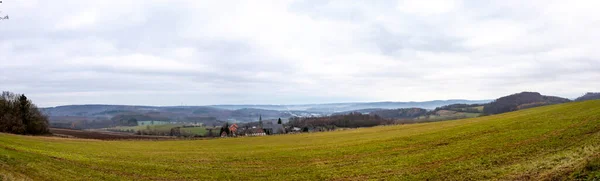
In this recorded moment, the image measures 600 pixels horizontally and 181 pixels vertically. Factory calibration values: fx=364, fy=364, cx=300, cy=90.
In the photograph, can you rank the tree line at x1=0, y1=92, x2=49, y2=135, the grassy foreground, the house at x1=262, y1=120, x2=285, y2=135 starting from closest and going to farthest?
1. the grassy foreground
2. the tree line at x1=0, y1=92, x2=49, y2=135
3. the house at x1=262, y1=120, x2=285, y2=135

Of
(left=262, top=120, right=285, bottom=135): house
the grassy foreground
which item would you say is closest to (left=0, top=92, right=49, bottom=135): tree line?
the grassy foreground

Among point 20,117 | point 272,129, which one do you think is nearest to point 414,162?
point 20,117

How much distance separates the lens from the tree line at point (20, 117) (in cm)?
6591

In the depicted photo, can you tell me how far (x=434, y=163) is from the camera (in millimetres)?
23641

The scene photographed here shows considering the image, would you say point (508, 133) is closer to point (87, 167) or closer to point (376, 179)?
point (376, 179)

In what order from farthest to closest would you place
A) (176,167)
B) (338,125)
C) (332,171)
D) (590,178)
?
(338,125), (176,167), (332,171), (590,178)

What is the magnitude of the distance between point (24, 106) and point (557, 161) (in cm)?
8683

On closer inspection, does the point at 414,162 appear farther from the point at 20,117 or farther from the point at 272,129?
the point at 272,129

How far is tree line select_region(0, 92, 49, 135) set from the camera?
65.9 metres

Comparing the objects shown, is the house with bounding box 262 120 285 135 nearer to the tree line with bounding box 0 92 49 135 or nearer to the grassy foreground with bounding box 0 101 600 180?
the tree line with bounding box 0 92 49 135

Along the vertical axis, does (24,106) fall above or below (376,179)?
above

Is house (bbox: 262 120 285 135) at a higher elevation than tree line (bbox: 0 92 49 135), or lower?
lower

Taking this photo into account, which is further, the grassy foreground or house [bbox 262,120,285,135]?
house [bbox 262,120,285,135]

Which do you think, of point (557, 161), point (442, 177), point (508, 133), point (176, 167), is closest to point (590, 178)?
point (557, 161)
